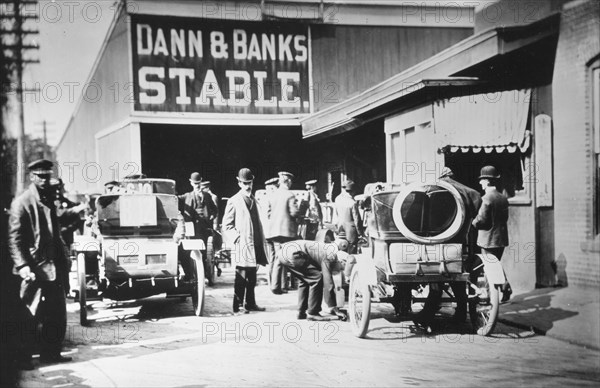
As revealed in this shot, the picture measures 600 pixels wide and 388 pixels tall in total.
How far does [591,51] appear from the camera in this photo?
7059mm

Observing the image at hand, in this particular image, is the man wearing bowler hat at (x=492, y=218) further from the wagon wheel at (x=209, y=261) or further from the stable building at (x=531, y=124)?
the wagon wheel at (x=209, y=261)

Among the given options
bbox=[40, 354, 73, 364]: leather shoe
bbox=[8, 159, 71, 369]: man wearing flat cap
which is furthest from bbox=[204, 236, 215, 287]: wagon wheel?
bbox=[40, 354, 73, 364]: leather shoe

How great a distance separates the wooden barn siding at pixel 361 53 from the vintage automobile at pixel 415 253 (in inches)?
387

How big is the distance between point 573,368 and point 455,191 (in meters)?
2.03

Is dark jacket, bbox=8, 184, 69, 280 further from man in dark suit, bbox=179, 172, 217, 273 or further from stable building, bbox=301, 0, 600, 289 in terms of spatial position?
stable building, bbox=301, 0, 600, 289

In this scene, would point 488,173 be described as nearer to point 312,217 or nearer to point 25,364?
point 312,217

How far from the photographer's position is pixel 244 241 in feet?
24.1

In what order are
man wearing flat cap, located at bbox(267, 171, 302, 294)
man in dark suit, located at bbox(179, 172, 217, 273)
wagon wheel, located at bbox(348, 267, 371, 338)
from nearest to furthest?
wagon wheel, located at bbox(348, 267, 371, 338) < man wearing flat cap, located at bbox(267, 171, 302, 294) < man in dark suit, located at bbox(179, 172, 217, 273)

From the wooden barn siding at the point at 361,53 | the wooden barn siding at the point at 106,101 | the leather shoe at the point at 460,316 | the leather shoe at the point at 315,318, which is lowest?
the leather shoe at the point at 315,318

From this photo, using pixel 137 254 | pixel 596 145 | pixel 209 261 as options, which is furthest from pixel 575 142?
pixel 209 261

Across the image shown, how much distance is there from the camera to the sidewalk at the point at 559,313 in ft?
19.2

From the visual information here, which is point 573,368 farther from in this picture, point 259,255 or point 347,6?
point 347,6

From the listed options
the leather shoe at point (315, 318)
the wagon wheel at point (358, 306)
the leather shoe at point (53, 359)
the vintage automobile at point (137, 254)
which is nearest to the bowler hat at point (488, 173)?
the wagon wheel at point (358, 306)

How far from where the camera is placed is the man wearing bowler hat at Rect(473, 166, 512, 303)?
21.5ft
